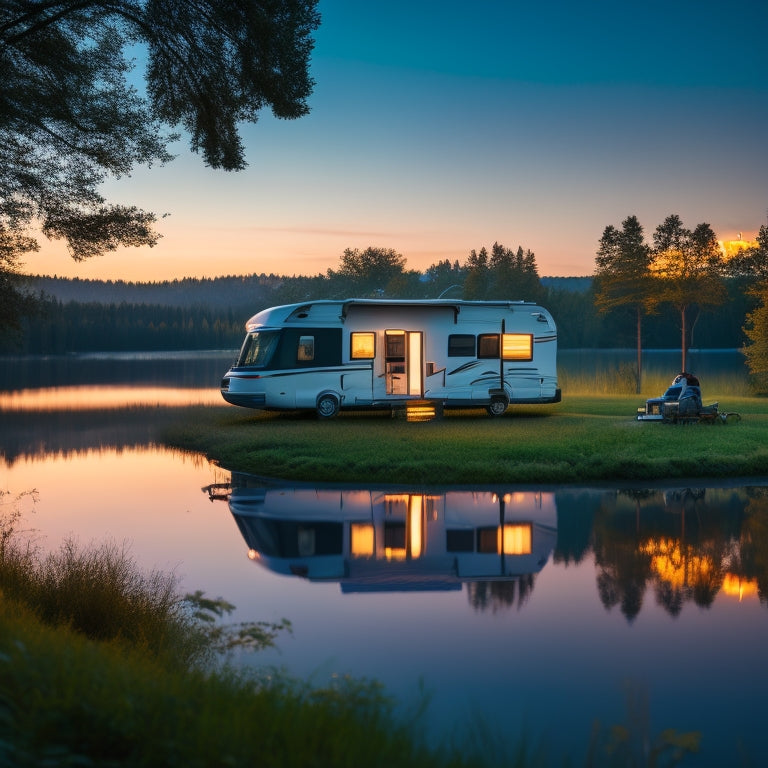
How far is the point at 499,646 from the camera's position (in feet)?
21.3

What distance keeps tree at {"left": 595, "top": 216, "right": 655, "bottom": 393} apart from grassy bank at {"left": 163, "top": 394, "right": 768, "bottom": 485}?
24.0 m

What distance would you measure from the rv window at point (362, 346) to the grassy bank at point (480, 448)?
5.42 feet

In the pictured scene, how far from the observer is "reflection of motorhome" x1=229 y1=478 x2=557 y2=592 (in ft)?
28.2

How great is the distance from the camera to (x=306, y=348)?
71.3 ft

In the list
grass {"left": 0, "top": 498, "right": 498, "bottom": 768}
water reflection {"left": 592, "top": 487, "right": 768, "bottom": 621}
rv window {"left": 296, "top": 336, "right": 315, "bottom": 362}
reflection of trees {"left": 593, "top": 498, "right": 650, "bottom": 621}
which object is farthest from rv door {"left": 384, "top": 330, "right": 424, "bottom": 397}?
grass {"left": 0, "top": 498, "right": 498, "bottom": 768}

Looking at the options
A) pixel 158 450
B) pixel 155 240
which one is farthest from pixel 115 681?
pixel 158 450

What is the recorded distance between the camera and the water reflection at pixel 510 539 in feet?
26.7

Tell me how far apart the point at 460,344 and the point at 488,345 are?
761mm

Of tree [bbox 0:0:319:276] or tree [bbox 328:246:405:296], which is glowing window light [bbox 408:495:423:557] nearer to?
tree [bbox 0:0:319:276]

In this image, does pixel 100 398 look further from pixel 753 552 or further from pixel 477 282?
pixel 477 282

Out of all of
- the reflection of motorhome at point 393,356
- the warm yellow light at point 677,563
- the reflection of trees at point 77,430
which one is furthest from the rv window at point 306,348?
the warm yellow light at point 677,563

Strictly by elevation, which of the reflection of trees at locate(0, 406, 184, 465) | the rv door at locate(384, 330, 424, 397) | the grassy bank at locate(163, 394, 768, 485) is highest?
the rv door at locate(384, 330, 424, 397)

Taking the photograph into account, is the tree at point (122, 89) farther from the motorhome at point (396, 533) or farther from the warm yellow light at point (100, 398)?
the warm yellow light at point (100, 398)

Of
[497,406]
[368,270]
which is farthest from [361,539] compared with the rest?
[368,270]
